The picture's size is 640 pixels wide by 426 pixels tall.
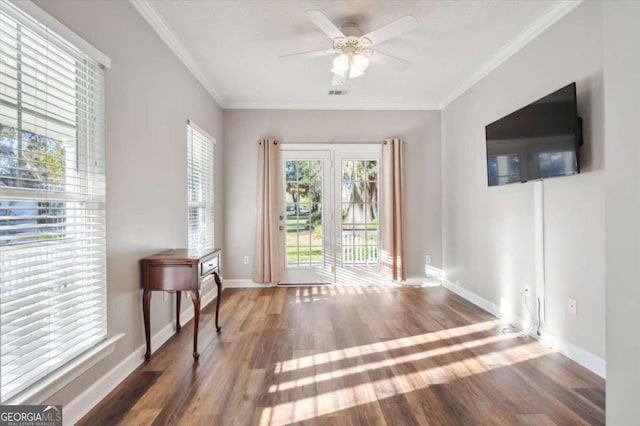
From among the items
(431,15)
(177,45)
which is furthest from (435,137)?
(177,45)

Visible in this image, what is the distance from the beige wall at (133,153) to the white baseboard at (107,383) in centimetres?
Result: 4

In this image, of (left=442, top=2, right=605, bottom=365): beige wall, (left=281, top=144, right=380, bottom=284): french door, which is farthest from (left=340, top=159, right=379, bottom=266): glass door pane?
(left=442, top=2, right=605, bottom=365): beige wall

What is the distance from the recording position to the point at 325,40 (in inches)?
117

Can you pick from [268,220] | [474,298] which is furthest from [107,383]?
[474,298]

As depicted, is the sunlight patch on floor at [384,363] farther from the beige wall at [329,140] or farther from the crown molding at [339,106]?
the crown molding at [339,106]

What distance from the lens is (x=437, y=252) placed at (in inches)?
191

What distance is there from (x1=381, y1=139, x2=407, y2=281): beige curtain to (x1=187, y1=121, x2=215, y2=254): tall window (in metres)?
2.48

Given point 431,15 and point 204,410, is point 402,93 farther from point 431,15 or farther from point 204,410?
point 204,410

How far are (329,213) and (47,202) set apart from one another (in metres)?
3.53

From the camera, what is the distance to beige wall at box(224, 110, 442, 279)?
478 centimetres

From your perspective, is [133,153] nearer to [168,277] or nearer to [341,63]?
[168,277]

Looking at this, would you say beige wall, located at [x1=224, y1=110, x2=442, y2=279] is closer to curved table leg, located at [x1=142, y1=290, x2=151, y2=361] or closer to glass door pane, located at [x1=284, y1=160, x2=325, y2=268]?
glass door pane, located at [x1=284, y1=160, x2=325, y2=268]

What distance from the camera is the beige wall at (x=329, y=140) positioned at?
15.7 ft

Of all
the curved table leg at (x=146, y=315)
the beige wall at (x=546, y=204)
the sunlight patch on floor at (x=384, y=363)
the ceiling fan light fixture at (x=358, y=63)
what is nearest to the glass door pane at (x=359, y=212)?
the beige wall at (x=546, y=204)
